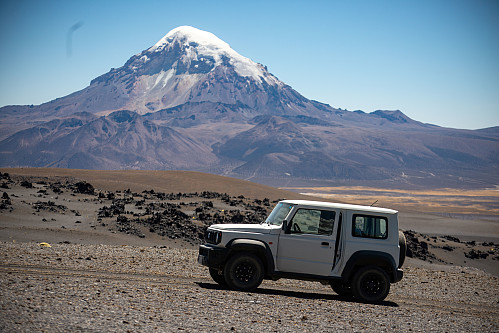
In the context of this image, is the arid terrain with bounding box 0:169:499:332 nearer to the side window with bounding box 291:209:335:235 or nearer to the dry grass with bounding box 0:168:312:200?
the side window with bounding box 291:209:335:235

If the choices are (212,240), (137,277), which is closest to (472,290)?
(212,240)

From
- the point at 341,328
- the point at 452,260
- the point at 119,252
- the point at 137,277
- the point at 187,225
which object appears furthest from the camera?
the point at 452,260

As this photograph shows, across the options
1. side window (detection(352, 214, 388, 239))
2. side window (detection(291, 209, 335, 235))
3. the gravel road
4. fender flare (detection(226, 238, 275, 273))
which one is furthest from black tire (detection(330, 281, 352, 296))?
fender flare (detection(226, 238, 275, 273))

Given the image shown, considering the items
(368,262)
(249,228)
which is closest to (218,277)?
(249,228)

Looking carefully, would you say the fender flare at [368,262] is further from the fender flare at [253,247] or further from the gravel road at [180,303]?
the fender flare at [253,247]

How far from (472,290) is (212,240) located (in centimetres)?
769

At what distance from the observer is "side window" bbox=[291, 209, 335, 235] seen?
457 inches

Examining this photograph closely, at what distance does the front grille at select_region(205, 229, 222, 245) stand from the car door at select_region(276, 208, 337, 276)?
1.14 m

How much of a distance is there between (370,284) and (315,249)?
1.35m

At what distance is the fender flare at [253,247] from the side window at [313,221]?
697mm

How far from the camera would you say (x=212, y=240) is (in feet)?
38.6

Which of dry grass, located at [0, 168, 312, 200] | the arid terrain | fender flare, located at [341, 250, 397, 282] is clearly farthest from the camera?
dry grass, located at [0, 168, 312, 200]

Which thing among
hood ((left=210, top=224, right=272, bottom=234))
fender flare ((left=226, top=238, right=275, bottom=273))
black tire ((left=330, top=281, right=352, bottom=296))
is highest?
hood ((left=210, top=224, right=272, bottom=234))

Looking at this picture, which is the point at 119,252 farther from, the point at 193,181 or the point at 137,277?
the point at 193,181
